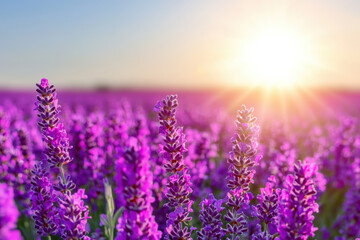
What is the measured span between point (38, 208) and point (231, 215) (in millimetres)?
1386

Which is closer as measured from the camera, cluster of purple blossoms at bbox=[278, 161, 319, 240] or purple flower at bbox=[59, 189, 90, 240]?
cluster of purple blossoms at bbox=[278, 161, 319, 240]

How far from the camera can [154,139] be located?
5.08 meters

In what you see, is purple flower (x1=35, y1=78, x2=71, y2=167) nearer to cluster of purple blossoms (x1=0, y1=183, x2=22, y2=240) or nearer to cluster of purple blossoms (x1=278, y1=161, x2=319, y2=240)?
cluster of purple blossoms (x1=0, y1=183, x2=22, y2=240)

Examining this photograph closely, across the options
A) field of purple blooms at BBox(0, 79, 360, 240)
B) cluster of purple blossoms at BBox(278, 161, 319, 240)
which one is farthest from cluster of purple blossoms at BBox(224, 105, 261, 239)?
cluster of purple blossoms at BBox(278, 161, 319, 240)

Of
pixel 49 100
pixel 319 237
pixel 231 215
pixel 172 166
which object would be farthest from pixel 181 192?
pixel 319 237

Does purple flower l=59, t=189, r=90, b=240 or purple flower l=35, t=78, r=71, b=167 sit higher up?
purple flower l=35, t=78, r=71, b=167

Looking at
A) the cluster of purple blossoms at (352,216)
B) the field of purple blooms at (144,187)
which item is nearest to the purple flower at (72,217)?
the field of purple blooms at (144,187)

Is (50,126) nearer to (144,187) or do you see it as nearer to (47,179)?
(47,179)

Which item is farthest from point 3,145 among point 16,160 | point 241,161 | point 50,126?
point 241,161

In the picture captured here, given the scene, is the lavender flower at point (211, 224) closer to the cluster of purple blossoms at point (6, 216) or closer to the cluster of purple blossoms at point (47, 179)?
the cluster of purple blossoms at point (47, 179)

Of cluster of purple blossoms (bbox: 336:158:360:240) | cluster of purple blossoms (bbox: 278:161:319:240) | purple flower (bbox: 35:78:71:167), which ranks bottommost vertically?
cluster of purple blossoms (bbox: 336:158:360:240)

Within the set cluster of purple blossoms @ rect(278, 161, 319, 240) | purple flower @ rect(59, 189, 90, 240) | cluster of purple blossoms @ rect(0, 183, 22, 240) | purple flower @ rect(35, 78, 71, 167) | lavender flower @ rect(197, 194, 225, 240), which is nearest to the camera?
cluster of purple blossoms @ rect(0, 183, 22, 240)

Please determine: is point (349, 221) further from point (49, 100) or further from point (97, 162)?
point (49, 100)

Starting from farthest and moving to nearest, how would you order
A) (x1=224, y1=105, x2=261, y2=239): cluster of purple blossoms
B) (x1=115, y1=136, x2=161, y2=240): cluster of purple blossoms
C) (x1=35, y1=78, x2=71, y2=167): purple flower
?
(x1=35, y1=78, x2=71, y2=167): purple flower, (x1=224, y1=105, x2=261, y2=239): cluster of purple blossoms, (x1=115, y1=136, x2=161, y2=240): cluster of purple blossoms
